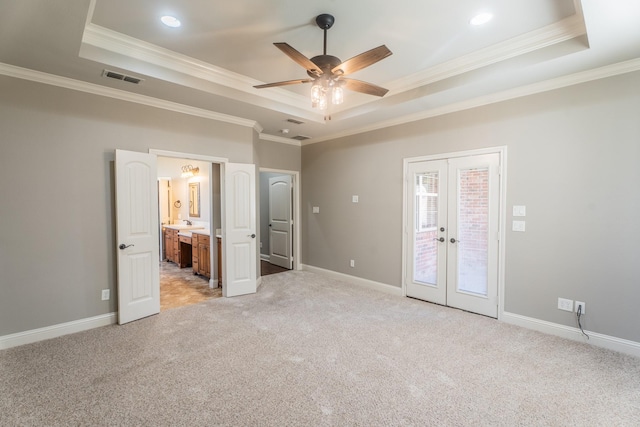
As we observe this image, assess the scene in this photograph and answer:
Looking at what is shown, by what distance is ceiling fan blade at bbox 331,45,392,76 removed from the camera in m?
2.13

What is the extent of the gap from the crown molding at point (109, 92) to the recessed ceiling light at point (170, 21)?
1.35 meters

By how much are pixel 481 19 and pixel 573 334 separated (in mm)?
3294

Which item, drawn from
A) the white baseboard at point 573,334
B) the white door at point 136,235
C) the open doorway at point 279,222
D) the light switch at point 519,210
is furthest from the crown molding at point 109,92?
the white baseboard at point 573,334

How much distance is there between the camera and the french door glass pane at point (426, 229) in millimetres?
4305

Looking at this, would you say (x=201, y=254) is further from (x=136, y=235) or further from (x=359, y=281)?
(x=359, y=281)

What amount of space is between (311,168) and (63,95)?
395 centimetres

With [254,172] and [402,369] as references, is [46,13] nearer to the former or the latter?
[254,172]

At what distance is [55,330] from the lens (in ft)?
10.4

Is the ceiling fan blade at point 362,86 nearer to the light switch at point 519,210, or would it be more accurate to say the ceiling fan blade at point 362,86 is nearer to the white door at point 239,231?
the light switch at point 519,210

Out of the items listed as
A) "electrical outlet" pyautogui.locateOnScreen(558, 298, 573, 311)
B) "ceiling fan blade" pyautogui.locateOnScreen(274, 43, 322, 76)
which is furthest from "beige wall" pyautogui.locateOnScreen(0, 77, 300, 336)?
"electrical outlet" pyautogui.locateOnScreen(558, 298, 573, 311)

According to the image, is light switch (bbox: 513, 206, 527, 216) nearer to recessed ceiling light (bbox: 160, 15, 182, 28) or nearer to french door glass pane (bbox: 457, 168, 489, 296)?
french door glass pane (bbox: 457, 168, 489, 296)

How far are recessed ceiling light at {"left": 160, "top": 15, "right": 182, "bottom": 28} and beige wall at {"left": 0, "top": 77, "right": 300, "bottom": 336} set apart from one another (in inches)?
57.0

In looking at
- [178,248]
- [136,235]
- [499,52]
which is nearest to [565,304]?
[499,52]

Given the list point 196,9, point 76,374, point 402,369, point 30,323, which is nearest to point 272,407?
point 402,369
